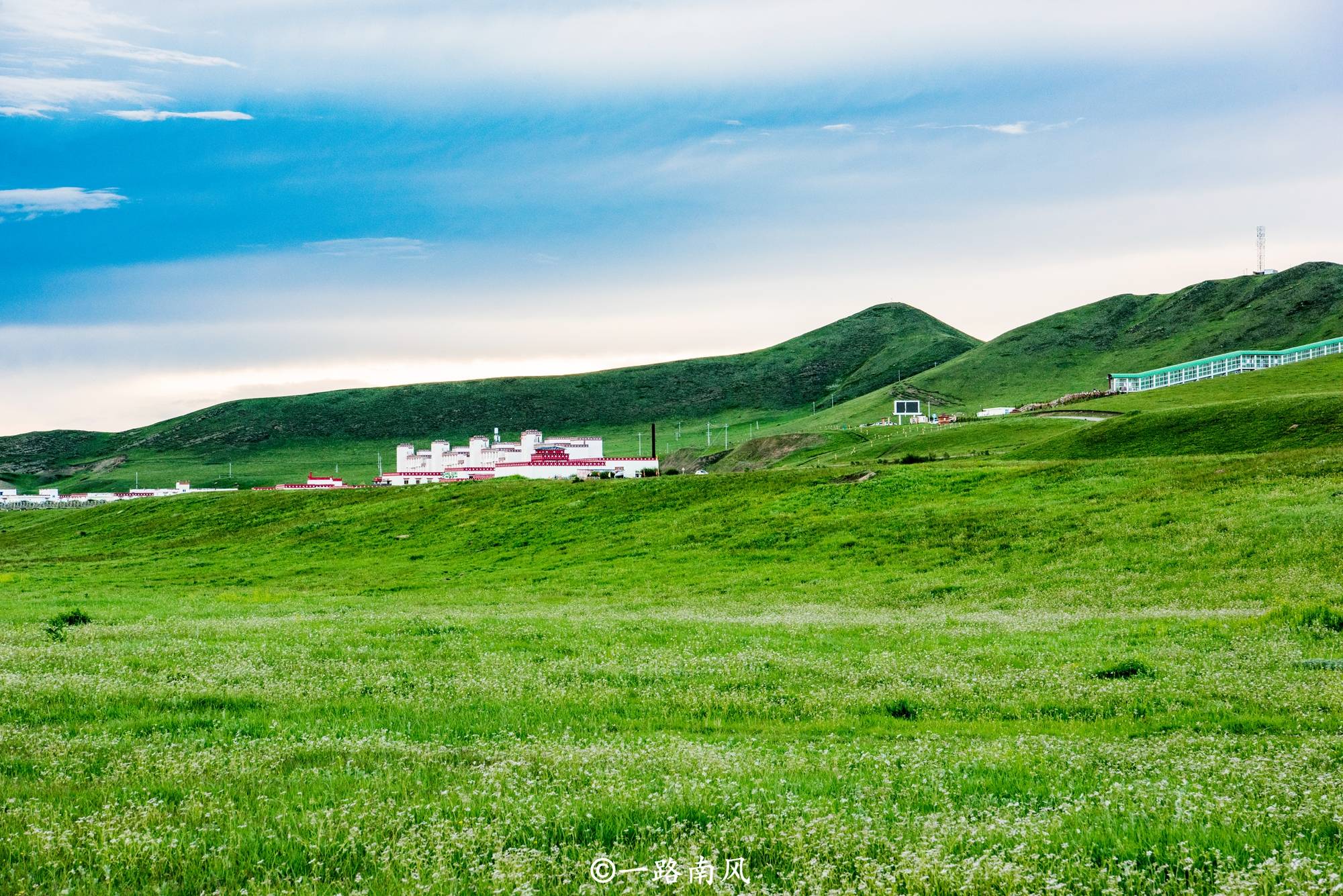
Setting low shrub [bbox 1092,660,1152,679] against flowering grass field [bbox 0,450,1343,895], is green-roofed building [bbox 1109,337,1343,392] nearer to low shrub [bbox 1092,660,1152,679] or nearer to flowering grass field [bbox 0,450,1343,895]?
flowering grass field [bbox 0,450,1343,895]

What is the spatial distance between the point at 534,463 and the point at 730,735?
15709cm

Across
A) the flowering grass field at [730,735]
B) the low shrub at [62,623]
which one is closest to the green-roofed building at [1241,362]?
the flowering grass field at [730,735]

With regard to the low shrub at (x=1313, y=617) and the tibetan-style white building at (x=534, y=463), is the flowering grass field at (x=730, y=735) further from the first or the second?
the tibetan-style white building at (x=534, y=463)

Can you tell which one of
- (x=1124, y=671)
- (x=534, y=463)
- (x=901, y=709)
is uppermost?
(x=534, y=463)

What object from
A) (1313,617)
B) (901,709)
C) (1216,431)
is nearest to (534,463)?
(1216,431)

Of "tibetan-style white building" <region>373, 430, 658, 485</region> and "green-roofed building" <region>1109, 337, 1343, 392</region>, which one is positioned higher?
"green-roofed building" <region>1109, 337, 1343, 392</region>

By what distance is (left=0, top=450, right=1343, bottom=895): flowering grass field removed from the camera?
23.5 ft

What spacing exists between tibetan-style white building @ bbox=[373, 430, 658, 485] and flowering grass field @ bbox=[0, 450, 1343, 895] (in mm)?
124245

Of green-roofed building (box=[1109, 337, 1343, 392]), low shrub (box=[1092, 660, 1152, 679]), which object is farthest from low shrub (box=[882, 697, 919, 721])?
green-roofed building (box=[1109, 337, 1343, 392])

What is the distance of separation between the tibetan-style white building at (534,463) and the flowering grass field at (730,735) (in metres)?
124

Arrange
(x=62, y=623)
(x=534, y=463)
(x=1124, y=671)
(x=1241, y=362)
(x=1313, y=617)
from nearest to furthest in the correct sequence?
(x=1124, y=671), (x=1313, y=617), (x=62, y=623), (x=534, y=463), (x=1241, y=362)

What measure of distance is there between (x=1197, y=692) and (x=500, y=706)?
1112cm

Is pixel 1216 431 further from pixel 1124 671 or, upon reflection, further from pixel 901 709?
pixel 901 709

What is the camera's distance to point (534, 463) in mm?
168000
